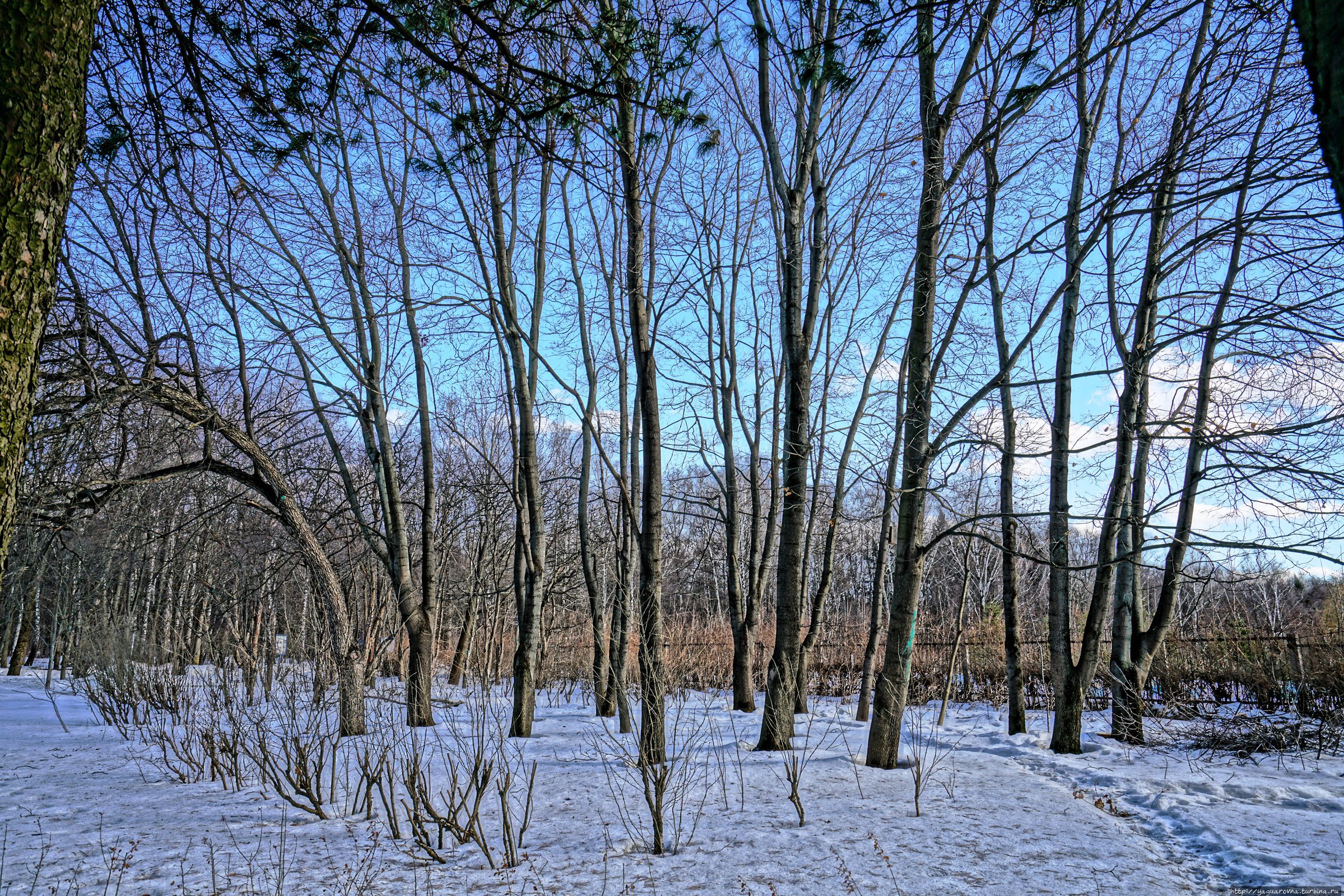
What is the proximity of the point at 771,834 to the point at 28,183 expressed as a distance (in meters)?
4.39

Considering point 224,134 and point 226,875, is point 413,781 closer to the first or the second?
point 226,875

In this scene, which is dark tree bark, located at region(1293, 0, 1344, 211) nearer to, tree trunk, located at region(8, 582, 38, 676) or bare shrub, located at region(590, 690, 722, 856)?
bare shrub, located at region(590, 690, 722, 856)

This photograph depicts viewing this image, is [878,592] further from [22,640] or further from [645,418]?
[22,640]

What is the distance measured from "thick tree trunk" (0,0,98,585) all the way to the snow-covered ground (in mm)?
2800


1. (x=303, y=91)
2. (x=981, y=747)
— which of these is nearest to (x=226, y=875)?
(x=303, y=91)

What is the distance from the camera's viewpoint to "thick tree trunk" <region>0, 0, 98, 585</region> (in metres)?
1.62

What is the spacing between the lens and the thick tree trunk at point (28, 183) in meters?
1.62

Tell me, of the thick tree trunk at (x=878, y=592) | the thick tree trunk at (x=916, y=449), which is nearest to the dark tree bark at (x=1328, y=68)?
the thick tree trunk at (x=916, y=449)

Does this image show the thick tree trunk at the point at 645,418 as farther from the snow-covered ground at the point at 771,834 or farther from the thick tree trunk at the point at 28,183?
the thick tree trunk at the point at 28,183

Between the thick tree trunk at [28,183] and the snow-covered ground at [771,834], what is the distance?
2800 mm

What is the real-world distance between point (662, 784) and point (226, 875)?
231 centimetres

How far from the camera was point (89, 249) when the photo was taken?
510 cm

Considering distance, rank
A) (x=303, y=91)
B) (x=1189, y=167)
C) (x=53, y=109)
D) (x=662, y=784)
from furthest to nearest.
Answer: (x=662, y=784)
(x=303, y=91)
(x=1189, y=167)
(x=53, y=109)

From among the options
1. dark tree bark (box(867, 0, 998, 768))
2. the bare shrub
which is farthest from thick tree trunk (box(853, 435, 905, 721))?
the bare shrub
